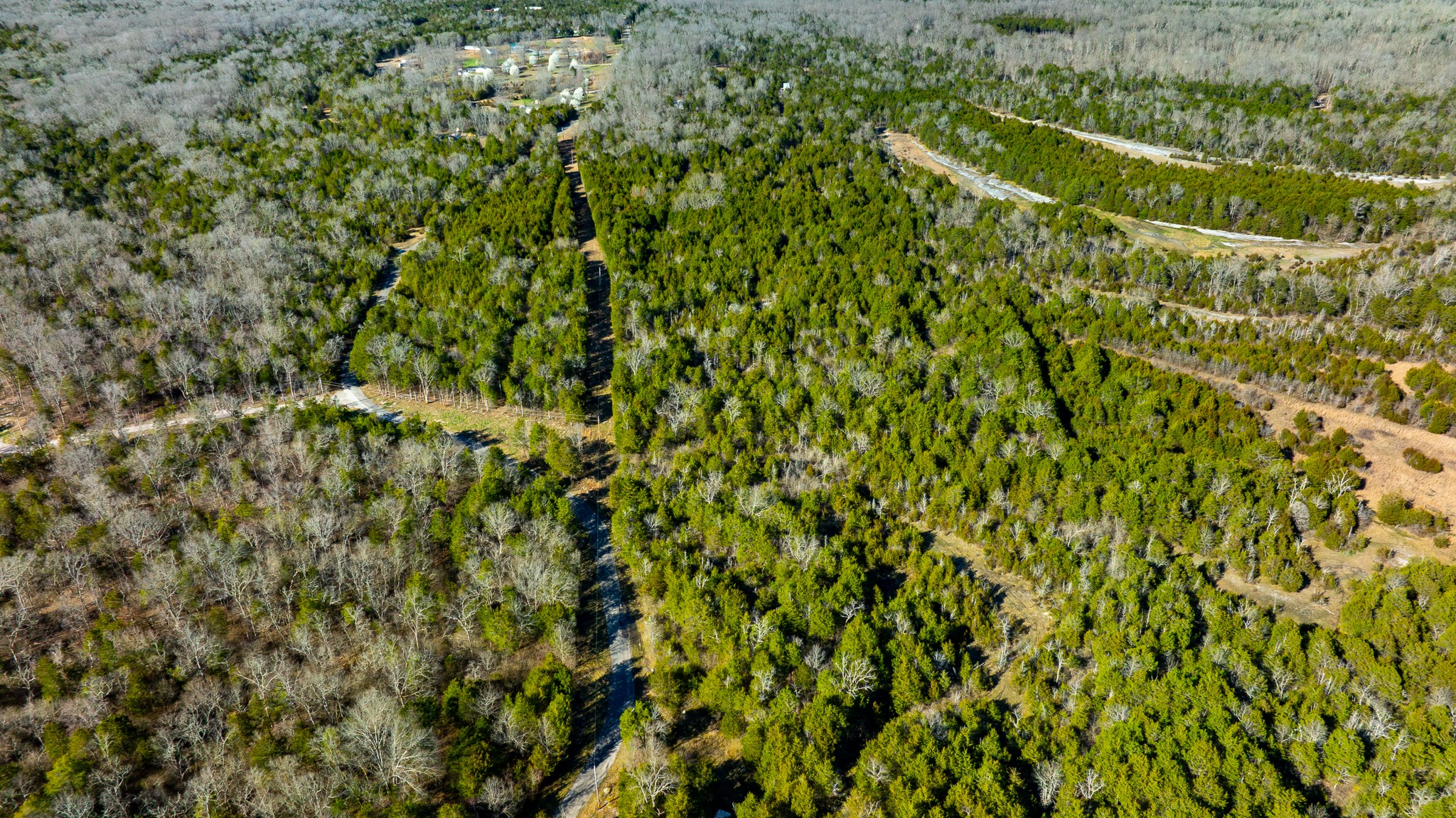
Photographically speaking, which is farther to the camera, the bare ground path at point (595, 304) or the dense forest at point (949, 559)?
the bare ground path at point (595, 304)

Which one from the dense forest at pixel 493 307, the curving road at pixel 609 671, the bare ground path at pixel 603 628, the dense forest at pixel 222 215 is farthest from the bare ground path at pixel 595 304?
the curving road at pixel 609 671

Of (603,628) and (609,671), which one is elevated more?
(603,628)

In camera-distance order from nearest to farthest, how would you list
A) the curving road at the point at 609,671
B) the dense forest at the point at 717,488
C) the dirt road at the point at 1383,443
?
the dense forest at the point at 717,488 → the curving road at the point at 609,671 → the dirt road at the point at 1383,443

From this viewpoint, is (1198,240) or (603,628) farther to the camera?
(1198,240)

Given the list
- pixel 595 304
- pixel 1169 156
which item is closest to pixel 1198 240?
pixel 1169 156

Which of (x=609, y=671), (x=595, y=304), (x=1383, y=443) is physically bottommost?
(x=609, y=671)

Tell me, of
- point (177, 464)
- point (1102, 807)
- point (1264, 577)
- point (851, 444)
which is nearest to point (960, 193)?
point (851, 444)

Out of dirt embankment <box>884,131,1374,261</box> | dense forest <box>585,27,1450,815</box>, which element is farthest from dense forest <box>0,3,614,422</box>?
dirt embankment <box>884,131,1374,261</box>

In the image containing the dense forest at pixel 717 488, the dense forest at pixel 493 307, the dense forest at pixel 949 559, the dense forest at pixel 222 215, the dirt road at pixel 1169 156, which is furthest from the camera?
the dirt road at pixel 1169 156

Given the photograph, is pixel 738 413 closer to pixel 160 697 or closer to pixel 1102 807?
pixel 1102 807

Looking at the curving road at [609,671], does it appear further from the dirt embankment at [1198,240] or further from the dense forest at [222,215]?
the dirt embankment at [1198,240]

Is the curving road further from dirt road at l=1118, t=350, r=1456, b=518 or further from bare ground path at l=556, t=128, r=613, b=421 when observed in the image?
dirt road at l=1118, t=350, r=1456, b=518

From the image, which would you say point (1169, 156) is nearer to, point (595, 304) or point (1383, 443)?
point (1383, 443)
